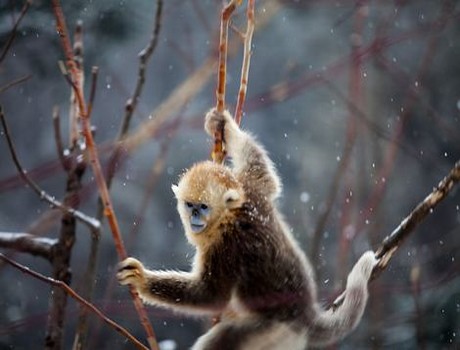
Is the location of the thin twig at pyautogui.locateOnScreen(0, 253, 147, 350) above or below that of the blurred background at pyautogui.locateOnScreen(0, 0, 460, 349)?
below

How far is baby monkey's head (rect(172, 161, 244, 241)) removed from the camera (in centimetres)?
135

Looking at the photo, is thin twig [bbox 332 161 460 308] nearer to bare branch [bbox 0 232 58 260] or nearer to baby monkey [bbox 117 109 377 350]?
baby monkey [bbox 117 109 377 350]

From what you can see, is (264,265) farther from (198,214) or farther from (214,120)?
(214,120)

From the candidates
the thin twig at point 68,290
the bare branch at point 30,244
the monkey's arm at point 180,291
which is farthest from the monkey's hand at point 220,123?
the thin twig at point 68,290

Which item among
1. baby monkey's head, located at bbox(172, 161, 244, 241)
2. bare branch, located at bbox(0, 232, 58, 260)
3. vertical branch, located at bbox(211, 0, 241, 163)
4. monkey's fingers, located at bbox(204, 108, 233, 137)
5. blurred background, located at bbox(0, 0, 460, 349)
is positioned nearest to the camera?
vertical branch, located at bbox(211, 0, 241, 163)

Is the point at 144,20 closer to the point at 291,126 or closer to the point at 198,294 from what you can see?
the point at 291,126

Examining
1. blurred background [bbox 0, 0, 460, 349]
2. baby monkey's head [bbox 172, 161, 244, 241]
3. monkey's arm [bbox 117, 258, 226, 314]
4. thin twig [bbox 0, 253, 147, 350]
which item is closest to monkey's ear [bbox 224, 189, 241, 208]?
baby monkey's head [bbox 172, 161, 244, 241]

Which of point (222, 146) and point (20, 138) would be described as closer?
point (222, 146)

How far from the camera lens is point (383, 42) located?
164cm

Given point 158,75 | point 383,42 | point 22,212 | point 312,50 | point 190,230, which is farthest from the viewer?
point 312,50

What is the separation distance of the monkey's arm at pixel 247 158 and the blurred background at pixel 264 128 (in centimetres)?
104

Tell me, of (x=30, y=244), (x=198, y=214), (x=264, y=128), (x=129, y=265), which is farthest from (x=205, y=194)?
(x=264, y=128)

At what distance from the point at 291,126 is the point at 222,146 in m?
2.19

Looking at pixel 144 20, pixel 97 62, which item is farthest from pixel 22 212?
pixel 144 20
